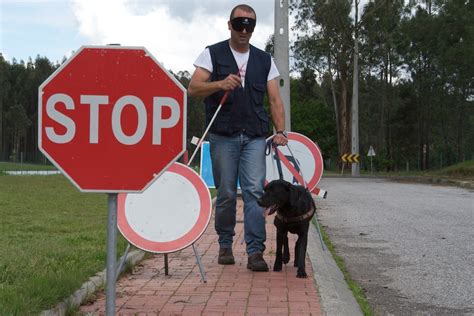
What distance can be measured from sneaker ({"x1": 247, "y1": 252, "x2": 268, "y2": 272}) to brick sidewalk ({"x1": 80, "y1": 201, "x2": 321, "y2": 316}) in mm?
53

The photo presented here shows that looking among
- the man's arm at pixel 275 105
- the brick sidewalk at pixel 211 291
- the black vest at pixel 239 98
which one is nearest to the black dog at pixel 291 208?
the brick sidewalk at pixel 211 291

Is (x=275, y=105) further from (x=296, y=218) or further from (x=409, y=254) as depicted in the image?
(x=409, y=254)

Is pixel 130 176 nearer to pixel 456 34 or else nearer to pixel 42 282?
pixel 42 282

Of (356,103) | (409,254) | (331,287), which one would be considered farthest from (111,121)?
(356,103)

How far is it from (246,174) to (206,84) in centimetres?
86

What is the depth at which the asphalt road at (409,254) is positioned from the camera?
16.8 ft

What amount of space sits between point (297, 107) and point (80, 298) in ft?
208

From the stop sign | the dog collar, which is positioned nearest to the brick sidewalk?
the dog collar

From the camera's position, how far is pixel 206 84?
522cm

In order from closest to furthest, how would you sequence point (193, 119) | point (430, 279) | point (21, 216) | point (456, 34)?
point (430, 279), point (21, 216), point (456, 34), point (193, 119)

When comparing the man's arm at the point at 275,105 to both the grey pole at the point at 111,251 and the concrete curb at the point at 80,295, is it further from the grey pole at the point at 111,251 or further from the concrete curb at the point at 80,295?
the grey pole at the point at 111,251

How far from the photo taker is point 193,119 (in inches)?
2943

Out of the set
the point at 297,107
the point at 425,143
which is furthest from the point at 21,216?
the point at 297,107

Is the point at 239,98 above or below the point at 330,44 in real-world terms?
below
